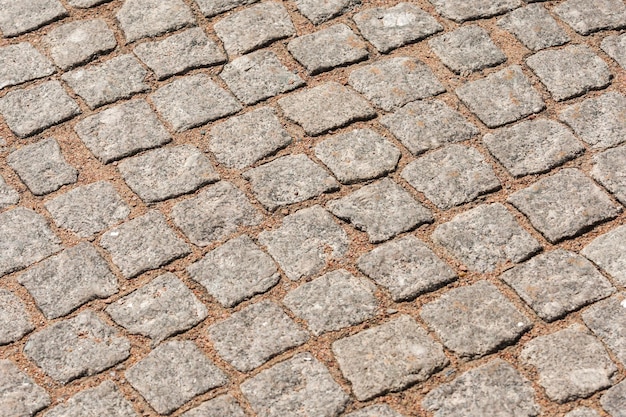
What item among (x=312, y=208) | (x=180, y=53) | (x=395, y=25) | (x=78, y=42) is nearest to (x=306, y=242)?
(x=312, y=208)

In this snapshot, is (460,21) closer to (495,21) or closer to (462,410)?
(495,21)

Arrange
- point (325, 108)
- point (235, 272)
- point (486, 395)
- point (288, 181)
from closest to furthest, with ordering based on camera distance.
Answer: point (486, 395) → point (235, 272) → point (288, 181) → point (325, 108)

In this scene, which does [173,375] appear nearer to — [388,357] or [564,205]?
[388,357]

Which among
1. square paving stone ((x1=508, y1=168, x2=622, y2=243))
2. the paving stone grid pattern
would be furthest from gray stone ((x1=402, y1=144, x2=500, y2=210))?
square paving stone ((x1=508, y1=168, x2=622, y2=243))

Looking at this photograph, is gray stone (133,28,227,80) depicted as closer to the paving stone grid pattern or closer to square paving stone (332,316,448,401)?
the paving stone grid pattern

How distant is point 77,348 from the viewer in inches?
135

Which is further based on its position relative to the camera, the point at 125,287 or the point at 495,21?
the point at 495,21

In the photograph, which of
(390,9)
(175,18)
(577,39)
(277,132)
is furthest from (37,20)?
(577,39)

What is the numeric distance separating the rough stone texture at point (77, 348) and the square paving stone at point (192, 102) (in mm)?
1021

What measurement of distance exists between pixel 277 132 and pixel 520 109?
40.7 inches

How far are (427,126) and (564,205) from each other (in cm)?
67

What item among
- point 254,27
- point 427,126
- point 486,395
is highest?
point 254,27

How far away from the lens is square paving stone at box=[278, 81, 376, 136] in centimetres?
419

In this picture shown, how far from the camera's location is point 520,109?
14.0 ft
